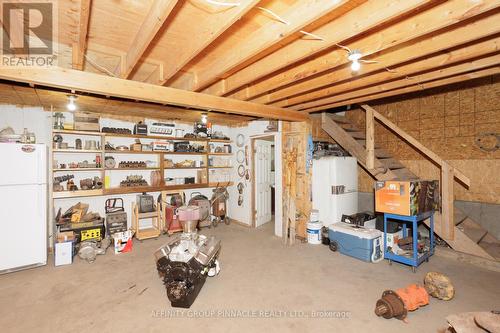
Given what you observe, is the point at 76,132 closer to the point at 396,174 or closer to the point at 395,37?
the point at 395,37

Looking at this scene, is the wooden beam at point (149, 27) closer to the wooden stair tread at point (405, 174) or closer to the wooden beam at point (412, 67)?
the wooden beam at point (412, 67)

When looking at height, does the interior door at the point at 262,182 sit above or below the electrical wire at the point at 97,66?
below

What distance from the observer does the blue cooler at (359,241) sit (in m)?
3.83

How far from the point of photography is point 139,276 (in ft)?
11.2

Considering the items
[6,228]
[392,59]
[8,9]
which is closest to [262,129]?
[392,59]

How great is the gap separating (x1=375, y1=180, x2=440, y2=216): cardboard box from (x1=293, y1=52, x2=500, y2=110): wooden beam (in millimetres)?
1416

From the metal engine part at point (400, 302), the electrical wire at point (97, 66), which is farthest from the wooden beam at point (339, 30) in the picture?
the metal engine part at point (400, 302)

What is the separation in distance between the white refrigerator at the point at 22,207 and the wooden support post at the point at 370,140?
557cm

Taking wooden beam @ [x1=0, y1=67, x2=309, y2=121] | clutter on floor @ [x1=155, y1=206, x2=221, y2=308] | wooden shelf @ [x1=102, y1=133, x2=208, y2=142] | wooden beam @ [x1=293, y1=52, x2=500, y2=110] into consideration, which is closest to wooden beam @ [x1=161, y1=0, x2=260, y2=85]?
wooden beam @ [x1=0, y1=67, x2=309, y2=121]

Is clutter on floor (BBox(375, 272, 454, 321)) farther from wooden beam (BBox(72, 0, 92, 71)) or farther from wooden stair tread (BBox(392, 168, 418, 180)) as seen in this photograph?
wooden beam (BBox(72, 0, 92, 71))

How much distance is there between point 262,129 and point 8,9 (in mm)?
4555

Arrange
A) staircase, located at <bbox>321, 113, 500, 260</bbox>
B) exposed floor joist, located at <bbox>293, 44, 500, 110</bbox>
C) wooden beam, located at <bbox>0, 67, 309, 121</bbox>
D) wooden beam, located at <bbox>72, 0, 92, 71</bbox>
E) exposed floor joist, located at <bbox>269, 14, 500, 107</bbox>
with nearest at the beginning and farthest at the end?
wooden beam, located at <bbox>72, 0, 92, 71</bbox>, exposed floor joist, located at <bbox>269, 14, 500, 107</bbox>, wooden beam, located at <bbox>0, 67, 309, 121</bbox>, exposed floor joist, located at <bbox>293, 44, 500, 110</bbox>, staircase, located at <bbox>321, 113, 500, 260</bbox>

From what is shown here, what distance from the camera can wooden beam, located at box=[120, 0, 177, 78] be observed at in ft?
5.33

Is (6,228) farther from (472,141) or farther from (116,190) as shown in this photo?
(472,141)
